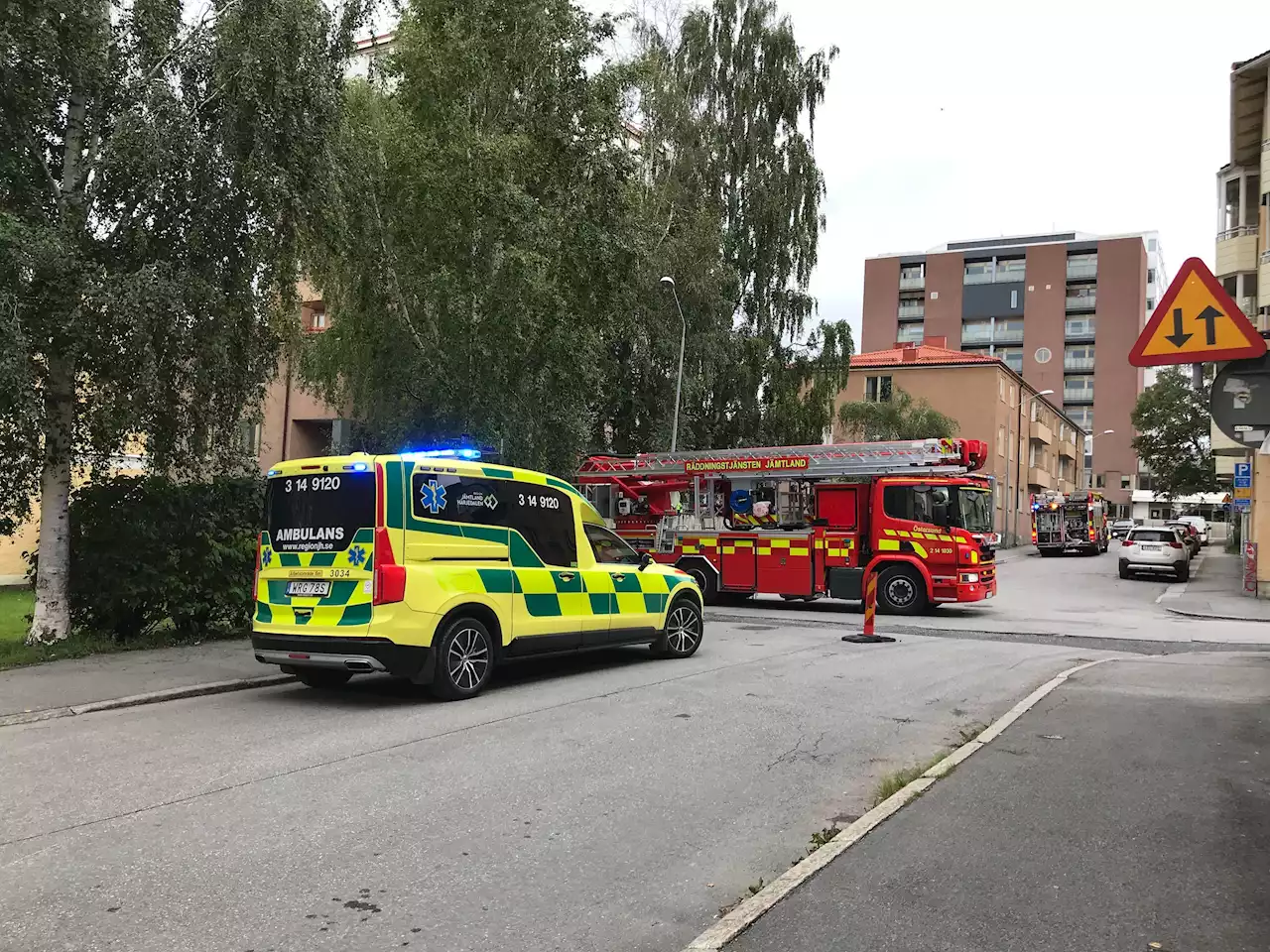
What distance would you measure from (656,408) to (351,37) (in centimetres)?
1687

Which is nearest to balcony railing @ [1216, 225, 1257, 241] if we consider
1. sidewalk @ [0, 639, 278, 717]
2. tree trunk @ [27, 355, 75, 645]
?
sidewalk @ [0, 639, 278, 717]

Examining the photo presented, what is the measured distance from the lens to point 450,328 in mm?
16016

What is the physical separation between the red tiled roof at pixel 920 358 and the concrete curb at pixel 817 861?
55951 mm

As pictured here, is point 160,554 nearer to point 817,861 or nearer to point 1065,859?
point 817,861

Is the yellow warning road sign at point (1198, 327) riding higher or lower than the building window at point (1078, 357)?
lower

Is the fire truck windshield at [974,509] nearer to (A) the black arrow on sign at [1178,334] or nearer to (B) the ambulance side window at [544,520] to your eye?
(B) the ambulance side window at [544,520]

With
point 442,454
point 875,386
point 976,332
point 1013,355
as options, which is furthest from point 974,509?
point 1013,355

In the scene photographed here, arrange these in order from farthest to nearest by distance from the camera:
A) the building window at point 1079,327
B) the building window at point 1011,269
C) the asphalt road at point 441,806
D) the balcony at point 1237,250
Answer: the building window at point 1011,269, the building window at point 1079,327, the balcony at point 1237,250, the asphalt road at point 441,806

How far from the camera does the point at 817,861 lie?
4.36m

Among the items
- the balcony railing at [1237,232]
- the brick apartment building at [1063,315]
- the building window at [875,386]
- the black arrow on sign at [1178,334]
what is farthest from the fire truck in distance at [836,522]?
the brick apartment building at [1063,315]

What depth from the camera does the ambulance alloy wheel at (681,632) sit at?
11.3m

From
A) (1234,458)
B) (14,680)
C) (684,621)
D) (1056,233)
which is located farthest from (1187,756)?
(1056,233)

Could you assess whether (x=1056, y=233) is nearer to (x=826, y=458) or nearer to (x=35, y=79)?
(x=826, y=458)

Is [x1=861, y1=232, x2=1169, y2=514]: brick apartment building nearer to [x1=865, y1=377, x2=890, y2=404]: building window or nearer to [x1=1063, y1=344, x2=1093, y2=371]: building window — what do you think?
[x1=1063, y1=344, x2=1093, y2=371]: building window
